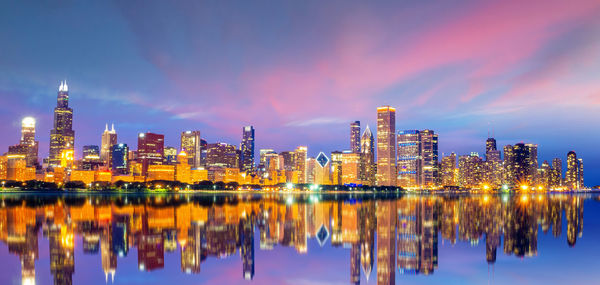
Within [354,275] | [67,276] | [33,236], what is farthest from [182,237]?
[354,275]

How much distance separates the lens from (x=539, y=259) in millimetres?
27812

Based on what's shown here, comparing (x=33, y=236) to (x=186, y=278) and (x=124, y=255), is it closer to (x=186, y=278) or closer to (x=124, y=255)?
(x=124, y=255)

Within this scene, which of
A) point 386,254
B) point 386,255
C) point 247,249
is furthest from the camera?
point 247,249

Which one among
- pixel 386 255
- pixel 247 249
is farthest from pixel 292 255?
pixel 386 255

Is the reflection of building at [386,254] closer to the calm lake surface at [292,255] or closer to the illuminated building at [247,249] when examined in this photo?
the calm lake surface at [292,255]

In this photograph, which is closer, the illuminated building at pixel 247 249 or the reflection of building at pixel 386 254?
the reflection of building at pixel 386 254

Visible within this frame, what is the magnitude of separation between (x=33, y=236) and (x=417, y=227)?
3297 cm

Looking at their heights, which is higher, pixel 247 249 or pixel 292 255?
pixel 247 249

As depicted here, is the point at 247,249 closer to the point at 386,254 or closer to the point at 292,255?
the point at 292,255

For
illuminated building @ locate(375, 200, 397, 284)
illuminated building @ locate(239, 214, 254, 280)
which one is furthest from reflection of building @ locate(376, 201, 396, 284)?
illuminated building @ locate(239, 214, 254, 280)

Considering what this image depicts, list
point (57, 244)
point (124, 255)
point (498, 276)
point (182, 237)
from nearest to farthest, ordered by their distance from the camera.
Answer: point (498, 276) < point (124, 255) < point (57, 244) < point (182, 237)

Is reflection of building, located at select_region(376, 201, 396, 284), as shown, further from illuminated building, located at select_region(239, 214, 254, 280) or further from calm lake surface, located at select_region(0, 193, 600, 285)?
illuminated building, located at select_region(239, 214, 254, 280)

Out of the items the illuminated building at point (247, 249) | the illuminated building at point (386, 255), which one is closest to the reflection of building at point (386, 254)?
the illuminated building at point (386, 255)

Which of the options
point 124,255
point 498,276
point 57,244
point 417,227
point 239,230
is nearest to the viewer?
point 498,276
